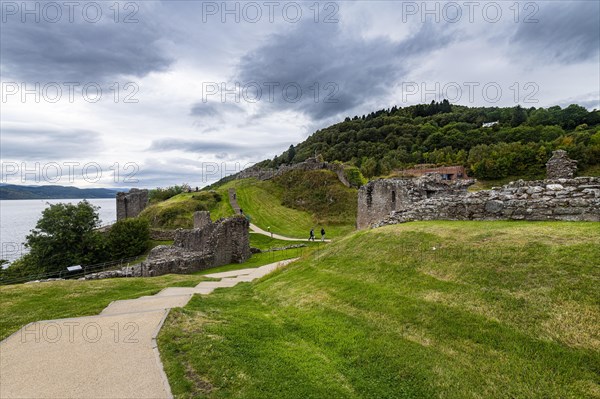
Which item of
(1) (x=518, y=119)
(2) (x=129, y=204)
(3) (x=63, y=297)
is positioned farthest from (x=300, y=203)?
(1) (x=518, y=119)

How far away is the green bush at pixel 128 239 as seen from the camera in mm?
38125

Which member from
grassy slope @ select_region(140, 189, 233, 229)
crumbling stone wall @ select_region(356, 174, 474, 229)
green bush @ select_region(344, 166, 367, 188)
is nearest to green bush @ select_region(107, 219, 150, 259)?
grassy slope @ select_region(140, 189, 233, 229)

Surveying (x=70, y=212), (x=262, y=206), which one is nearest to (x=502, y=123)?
(x=262, y=206)

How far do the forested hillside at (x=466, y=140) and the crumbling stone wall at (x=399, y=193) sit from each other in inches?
1436

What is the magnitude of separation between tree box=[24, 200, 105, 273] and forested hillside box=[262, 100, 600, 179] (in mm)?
56304

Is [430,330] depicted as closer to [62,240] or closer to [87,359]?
[87,359]

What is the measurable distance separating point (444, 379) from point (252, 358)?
3694 millimetres

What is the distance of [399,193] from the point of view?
66.9ft

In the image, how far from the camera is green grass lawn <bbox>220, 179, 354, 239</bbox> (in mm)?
45656

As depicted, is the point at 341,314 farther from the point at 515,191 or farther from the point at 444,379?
the point at 515,191

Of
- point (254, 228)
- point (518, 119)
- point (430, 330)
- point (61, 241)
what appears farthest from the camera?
point (518, 119)

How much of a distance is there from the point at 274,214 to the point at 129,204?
31180 millimetres

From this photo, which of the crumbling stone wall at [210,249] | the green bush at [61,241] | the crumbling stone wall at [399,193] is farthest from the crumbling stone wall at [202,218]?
the crumbling stone wall at [399,193]

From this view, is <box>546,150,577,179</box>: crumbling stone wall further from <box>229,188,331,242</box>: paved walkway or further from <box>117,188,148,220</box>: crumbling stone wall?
<box>117,188,148,220</box>: crumbling stone wall
